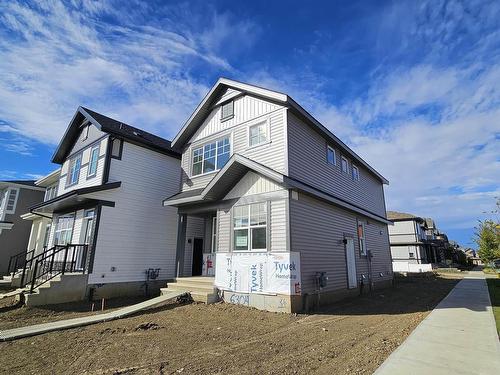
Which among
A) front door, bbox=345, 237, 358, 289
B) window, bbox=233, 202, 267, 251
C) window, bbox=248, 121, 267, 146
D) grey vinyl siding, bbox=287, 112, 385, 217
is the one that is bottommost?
front door, bbox=345, 237, 358, 289

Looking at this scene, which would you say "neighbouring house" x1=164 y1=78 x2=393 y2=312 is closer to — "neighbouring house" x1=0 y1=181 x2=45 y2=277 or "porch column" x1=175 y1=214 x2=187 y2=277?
"porch column" x1=175 y1=214 x2=187 y2=277

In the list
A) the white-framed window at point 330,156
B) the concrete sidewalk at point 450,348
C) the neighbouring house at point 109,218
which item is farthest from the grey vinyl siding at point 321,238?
the neighbouring house at point 109,218

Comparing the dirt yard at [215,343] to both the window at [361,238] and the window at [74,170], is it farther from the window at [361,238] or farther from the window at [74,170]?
the window at [74,170]

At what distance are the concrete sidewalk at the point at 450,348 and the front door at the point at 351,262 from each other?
4.40 meters

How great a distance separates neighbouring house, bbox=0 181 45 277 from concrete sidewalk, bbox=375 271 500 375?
27023mm

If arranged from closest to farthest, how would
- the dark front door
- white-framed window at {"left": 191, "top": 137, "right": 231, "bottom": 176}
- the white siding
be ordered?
the white siding, white-framed window at {"left": 191, "top": 137, "right": 231, "bottom": 176}, the dark front door

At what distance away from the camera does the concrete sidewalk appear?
16.0ft

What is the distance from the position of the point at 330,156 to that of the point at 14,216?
25.0 metres

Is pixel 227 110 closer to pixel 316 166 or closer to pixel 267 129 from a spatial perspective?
pixel 267 129

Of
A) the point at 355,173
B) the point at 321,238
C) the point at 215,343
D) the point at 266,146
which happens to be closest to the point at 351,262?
the point at 321,238

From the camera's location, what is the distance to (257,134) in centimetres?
1241

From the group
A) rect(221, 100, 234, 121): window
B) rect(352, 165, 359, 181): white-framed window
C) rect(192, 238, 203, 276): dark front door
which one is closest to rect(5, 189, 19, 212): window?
rect(192, 238, 203, 276): dark front door

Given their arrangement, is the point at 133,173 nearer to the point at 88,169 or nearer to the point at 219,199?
the point at 88,169

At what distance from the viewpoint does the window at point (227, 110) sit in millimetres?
13758
